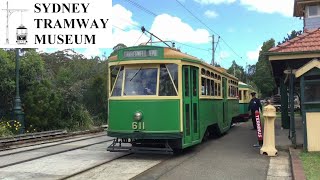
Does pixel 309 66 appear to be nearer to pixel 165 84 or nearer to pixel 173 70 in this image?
pixel 173 70

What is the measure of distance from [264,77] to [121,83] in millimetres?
63251

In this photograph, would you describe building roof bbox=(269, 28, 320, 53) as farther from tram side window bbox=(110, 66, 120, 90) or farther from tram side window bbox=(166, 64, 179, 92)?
tram side window bbox=(110, 66, 120, 90)

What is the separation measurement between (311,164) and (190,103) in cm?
378

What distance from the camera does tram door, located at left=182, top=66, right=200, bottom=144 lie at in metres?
12.4

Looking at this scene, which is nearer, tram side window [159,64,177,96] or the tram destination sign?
tram side window [159,64,177,96]

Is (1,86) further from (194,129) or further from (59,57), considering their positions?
(59,57)

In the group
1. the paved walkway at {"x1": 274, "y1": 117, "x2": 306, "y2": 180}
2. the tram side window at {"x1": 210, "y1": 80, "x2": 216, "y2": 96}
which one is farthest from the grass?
the tram side window at {"x1": 210, "y1": 80, "x2": 216, "y2": 96}

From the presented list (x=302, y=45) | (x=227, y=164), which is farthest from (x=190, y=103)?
(x=302, y=45)

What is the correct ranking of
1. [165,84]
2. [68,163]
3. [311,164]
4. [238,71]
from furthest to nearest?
[238,71] → [165,84] → [68,163] → [311,164]

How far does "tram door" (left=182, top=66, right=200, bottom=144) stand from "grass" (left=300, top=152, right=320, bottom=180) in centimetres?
306

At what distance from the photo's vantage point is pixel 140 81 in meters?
12.3

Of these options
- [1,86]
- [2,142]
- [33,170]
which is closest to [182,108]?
[33,170]

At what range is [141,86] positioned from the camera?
40.2 feet

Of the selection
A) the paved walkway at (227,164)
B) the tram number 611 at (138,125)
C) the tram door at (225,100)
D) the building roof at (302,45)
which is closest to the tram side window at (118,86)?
the tram number 611 at (138,125)
